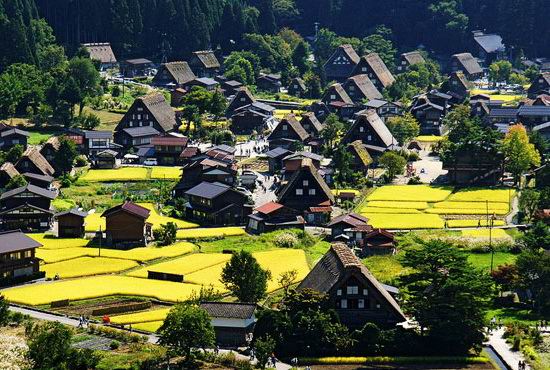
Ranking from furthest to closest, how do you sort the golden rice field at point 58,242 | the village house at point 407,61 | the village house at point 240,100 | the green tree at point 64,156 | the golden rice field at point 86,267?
the village house at point 407,61 → the village house at point 240,100 → the green tree at point 64,156 → the golden rice field at point 58,242 → the golden rice field at point 86,267

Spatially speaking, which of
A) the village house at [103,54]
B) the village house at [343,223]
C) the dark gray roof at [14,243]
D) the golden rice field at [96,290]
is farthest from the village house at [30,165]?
the village house at [103,54]

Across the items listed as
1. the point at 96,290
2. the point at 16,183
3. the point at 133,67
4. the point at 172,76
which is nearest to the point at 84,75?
the point at 172,76

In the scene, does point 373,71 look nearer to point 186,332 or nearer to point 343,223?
point 343,223

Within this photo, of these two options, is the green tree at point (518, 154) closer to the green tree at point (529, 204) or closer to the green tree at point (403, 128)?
the green tree at point (529, 204)

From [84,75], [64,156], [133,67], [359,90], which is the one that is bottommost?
[64,156]

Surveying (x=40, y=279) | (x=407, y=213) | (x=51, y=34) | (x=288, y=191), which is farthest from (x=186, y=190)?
(x=51, y=34)

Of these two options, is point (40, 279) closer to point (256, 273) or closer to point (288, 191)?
point (256, 273)
